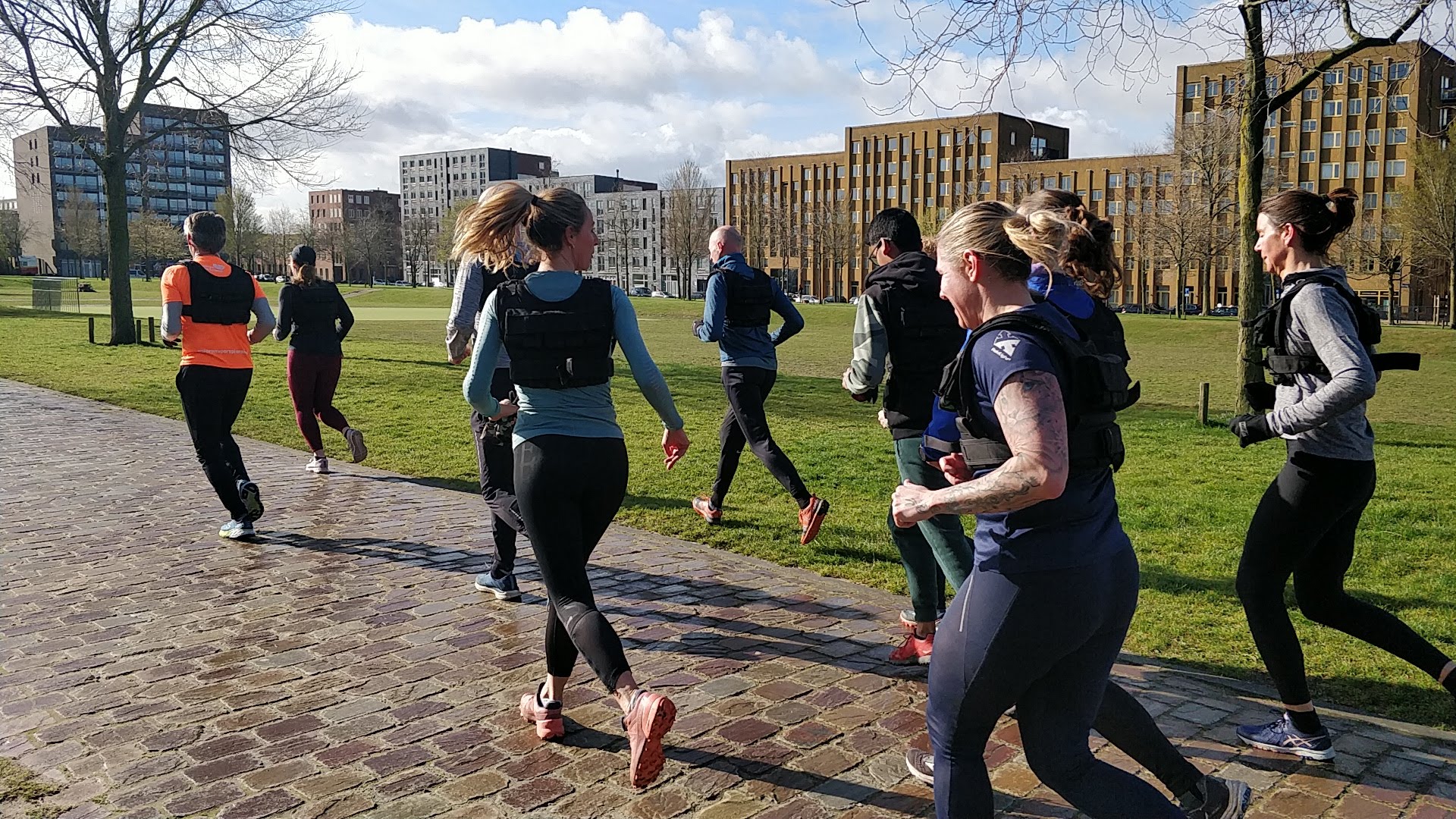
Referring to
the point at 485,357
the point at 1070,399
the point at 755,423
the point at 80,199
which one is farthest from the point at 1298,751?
the point at 80,199

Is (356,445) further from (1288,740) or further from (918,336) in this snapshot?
(1288,740)

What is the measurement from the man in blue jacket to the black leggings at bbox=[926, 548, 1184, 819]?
4616 mm

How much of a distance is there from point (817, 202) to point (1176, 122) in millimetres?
67216

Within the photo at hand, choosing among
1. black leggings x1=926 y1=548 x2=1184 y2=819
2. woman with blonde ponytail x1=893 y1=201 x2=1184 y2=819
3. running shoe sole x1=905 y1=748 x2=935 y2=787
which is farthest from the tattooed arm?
running shoe sole x1=905 y1=748 x2=935 y2=787

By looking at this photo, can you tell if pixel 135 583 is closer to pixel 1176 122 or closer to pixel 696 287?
pixel 1176 122

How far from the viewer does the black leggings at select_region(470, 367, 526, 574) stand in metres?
5.54

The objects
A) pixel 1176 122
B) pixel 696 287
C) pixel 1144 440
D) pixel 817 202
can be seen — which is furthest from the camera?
pixel 696 287

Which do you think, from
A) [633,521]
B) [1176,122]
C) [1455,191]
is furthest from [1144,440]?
[1176,122]

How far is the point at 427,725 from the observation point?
14.2 ft

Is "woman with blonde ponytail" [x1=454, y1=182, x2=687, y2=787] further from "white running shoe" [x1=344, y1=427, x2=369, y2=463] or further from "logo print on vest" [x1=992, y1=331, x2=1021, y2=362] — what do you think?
"white running shoe" [x1=344, y1=427, x2=369, y2=463]

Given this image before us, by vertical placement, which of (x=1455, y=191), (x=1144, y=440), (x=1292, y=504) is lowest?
(x=1144, y=440)

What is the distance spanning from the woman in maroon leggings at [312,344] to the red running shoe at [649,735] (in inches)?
289

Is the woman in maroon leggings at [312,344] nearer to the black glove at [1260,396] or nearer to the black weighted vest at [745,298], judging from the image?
the black weighted vest at [745,298]

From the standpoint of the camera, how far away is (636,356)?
12.8 feet
